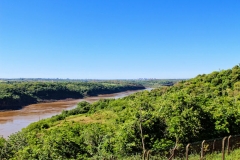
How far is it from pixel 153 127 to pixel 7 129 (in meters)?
41.4

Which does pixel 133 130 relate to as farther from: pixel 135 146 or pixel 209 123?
pixel 209 123

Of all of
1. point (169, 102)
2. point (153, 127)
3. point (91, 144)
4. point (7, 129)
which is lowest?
point (7, 129)

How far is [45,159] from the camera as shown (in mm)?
12836

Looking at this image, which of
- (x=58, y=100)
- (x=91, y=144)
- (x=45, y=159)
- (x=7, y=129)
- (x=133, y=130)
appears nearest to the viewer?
(x=45, y=159)

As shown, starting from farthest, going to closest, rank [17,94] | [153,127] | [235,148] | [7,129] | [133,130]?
[17,94]
[7,129]
[153,127]
[133,130]
[235,148]

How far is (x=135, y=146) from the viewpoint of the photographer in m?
13.6

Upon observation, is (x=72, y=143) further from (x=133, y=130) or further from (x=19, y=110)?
→ (x=19, y=110)

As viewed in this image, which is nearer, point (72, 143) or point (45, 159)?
point (45, 159)

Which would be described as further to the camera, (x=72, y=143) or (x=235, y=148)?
(x=72, y=143)

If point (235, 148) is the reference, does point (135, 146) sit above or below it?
below

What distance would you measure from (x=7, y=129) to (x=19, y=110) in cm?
2642

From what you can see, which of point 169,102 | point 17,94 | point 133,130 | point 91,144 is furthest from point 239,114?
point 17,94

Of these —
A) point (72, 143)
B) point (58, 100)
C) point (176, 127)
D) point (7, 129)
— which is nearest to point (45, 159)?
point (72, 143)

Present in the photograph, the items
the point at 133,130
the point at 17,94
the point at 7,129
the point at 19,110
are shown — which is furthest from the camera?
the point at 17,94
